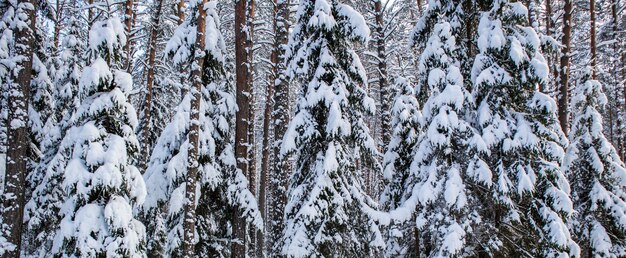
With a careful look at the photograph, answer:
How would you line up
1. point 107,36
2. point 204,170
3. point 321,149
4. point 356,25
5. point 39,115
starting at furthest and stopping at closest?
point 39,115, point 204,170, point 356,25, point 321,149, point 107,36

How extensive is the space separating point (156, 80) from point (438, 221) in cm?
1272

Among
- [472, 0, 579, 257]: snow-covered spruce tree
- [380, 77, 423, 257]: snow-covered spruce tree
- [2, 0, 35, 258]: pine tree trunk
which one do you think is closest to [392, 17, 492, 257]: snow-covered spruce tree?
[472, 0, 579, 257]: snow-covered spruce tree

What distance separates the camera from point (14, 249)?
434 inches

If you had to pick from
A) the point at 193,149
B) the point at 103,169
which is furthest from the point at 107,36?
the point at 193,149

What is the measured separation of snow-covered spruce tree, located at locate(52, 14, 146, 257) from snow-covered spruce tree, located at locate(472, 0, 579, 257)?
8073 mm

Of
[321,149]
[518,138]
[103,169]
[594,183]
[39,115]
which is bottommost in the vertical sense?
[594,183]

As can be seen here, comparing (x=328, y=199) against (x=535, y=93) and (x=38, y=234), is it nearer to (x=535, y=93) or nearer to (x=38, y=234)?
(x=535, y=93)

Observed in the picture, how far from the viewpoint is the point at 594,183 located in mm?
14844

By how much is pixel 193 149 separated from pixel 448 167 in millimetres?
6345

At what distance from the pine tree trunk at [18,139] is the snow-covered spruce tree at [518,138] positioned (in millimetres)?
11431

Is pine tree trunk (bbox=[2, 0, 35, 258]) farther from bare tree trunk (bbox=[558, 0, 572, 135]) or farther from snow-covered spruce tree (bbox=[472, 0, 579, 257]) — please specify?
bare tree trunk (bbox=[558, 0, 572, 135])

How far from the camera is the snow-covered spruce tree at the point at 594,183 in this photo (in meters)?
14.5

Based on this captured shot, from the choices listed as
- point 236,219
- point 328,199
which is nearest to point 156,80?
point 236,219

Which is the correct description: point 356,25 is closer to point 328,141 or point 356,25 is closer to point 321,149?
point 328,141
